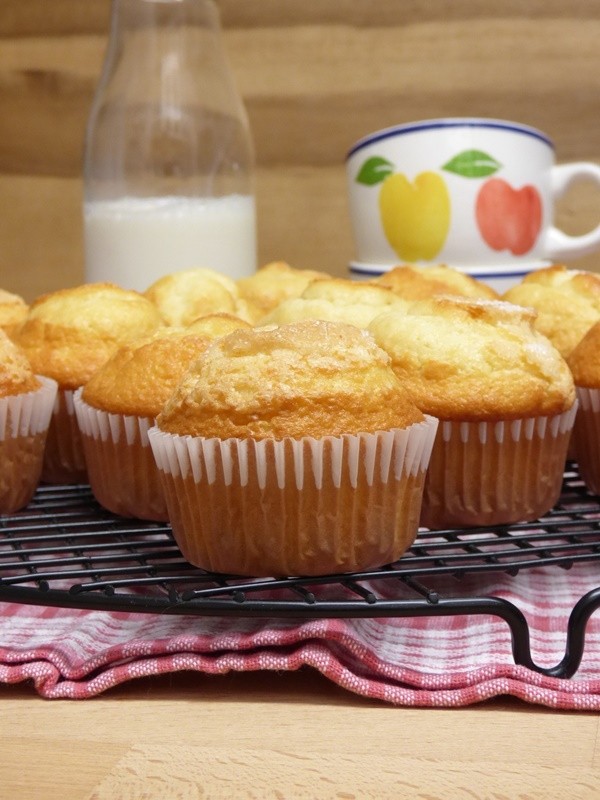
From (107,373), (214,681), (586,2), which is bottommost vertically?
(214,681)

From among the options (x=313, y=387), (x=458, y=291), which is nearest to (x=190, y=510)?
(x=313, y=387)

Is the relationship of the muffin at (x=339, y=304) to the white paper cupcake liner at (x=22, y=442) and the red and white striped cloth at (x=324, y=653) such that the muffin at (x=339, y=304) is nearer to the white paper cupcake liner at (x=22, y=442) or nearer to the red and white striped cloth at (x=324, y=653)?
the white paper cupcake liner at (x=22, y=442)

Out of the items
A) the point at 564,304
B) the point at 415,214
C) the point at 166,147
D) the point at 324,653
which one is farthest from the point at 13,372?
the point at 166,147

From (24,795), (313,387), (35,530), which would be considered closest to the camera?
(24,795)

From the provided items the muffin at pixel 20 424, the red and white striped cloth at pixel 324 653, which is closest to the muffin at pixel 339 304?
the muffin at pixel 20 424

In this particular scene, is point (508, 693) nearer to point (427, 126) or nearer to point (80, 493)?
point (80, 493)

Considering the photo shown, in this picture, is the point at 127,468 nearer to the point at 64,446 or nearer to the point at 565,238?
the point at 64,446
